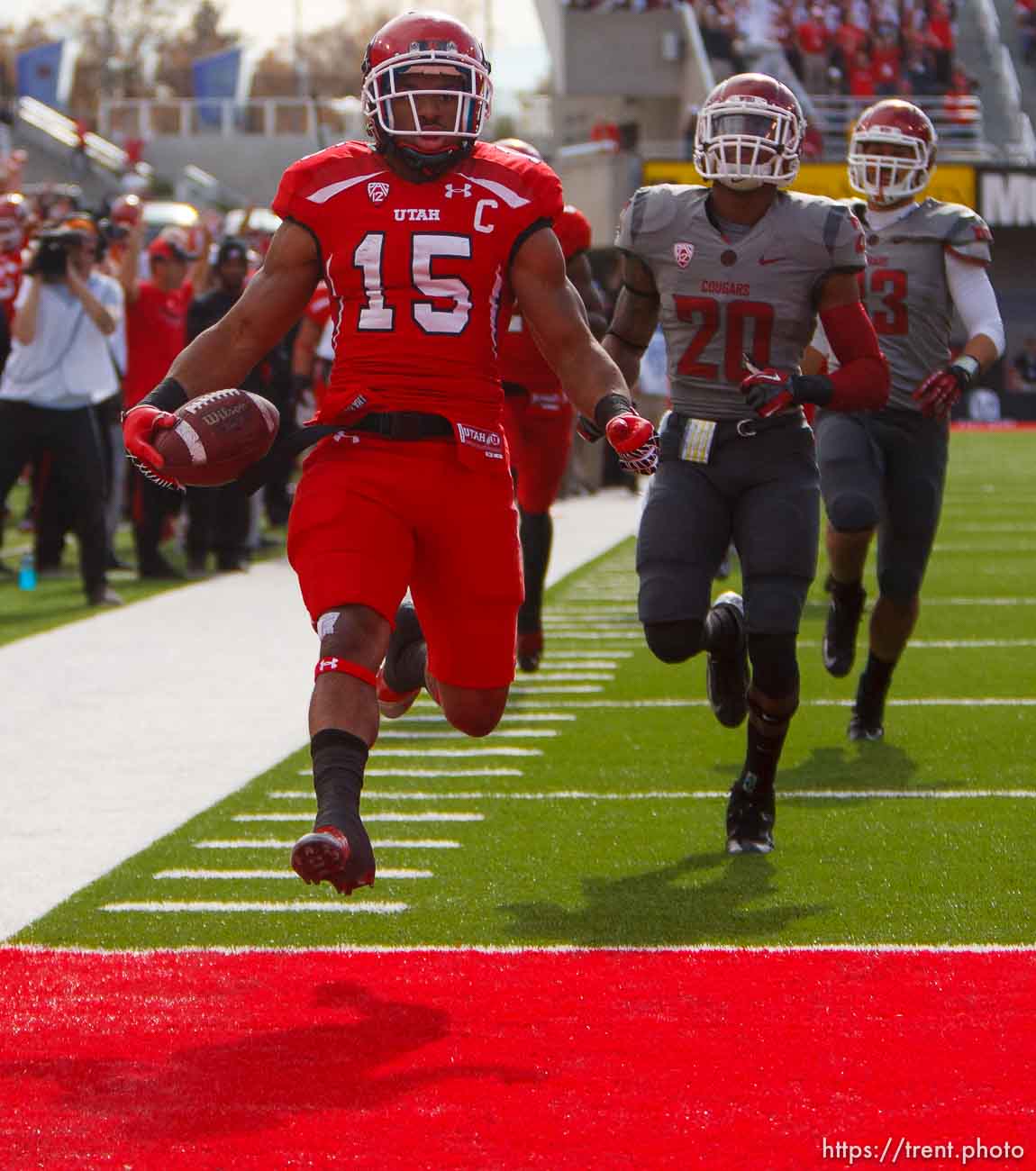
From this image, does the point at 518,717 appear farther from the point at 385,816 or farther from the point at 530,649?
the point at 385,816

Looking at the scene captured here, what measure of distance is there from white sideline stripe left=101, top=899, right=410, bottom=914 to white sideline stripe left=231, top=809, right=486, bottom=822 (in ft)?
3.01

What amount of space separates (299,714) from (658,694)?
1.34m

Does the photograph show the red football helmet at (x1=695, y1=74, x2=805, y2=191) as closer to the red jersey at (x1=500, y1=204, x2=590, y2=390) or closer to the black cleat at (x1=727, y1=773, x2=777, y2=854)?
the black cleat at (x1=727, y1=773, x2=777, y2=854)

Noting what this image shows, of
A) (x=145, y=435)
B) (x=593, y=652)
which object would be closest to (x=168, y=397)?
(x=145, y=435)

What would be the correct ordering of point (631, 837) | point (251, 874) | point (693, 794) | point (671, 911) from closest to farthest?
point (671, 911) → point (251, 874) → point (631, 837) → point (693, 794)

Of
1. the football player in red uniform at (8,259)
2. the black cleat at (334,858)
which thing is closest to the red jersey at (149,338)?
the football player in red uniform at (8,259)

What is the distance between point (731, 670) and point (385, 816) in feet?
3.22

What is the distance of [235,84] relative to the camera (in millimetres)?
47469

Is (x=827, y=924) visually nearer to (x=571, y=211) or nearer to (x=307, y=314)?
(x=571, y=211)

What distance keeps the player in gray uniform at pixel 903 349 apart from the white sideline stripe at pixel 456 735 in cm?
101

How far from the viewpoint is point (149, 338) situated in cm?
1220

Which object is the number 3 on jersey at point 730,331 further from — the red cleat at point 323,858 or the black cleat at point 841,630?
the red cleat at point 323,858

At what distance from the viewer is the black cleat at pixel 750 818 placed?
5.39 m

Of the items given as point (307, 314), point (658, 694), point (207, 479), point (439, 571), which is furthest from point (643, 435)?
point (307, 314)
